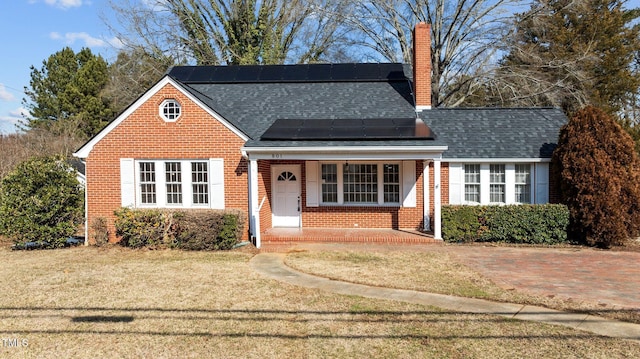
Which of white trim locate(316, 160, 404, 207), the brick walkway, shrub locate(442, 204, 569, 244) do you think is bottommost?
the brick walkway

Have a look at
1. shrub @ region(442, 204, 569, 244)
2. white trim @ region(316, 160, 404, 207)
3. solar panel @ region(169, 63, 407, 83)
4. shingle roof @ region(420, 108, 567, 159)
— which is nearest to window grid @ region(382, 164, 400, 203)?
white trim @ region(316, 160, 404, 207)

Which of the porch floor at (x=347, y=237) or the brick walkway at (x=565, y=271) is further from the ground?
the porch floor at (x=347, y=237)

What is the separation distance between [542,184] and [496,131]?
2.37 meters

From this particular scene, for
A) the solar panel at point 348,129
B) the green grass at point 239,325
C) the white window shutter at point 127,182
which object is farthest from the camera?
the white window shutter at point 127,182

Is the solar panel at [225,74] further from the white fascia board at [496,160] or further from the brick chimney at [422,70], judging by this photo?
the white fascia board at [496,160]

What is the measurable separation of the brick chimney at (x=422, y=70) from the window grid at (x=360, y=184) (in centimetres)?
323

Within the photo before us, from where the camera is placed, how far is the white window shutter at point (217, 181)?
13.7 metres

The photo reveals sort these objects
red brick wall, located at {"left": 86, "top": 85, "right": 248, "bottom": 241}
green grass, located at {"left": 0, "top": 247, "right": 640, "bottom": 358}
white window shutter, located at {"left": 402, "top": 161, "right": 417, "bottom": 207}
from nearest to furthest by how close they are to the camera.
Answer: green grass, located at {"left": 0, "top": 247, "right": 640, "bottom": 358} < red brick wall, located at {"left": 86, "top": 85, "right": 248, "bottom": 241} < white window shutter, located at {"left": 402, "top": 161, "right": 417, "bottom": 207}

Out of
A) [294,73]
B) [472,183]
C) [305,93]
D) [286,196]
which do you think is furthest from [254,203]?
[294,73]

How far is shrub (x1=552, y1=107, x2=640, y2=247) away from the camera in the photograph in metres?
12.2

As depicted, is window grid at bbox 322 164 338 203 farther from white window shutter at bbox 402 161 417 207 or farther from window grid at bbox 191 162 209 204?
window grid at bbox 191 162 209 204

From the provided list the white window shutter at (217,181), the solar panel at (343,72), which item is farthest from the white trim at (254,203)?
the solar panel at (343,72)

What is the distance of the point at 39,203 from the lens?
12672 mm

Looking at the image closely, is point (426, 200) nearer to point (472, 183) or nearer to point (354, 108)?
point (472, 183)
